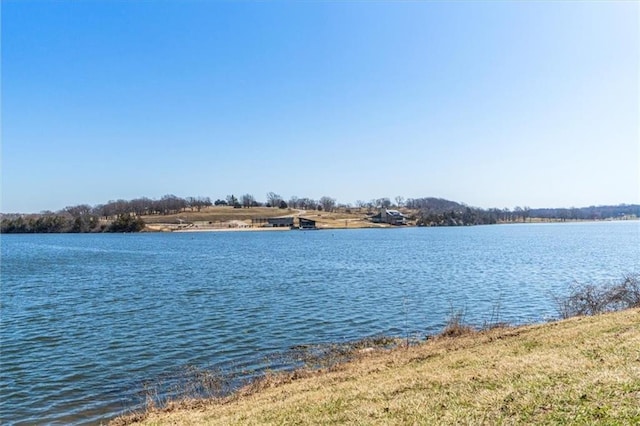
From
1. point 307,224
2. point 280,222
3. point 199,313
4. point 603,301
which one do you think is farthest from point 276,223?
point 603,301

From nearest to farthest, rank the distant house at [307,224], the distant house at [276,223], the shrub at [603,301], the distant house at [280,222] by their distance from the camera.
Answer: the shrub at [603,301]
the distant house at [307,224]
the distant house at [276,223]
the distant house at [280,222]

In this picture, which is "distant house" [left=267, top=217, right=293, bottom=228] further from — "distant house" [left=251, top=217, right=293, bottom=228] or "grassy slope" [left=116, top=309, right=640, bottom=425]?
"grassy slope" [left=116, top=309, right=640, bottom=425]

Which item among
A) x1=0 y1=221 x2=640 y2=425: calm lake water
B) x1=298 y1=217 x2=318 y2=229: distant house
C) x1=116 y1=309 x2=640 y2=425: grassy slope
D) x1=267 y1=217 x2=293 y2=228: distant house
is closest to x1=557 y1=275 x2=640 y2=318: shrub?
x1=0 y1=221 x2=640 y2=425: calm lake water

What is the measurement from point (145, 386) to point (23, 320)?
1385 centimetres

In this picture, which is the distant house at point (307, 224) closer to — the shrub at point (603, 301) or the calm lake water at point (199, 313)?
the calm lake water at point (199, 313)

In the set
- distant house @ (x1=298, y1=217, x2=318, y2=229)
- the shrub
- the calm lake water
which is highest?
distant house @ (x1=298, y1=217, x2=318, y2=229)

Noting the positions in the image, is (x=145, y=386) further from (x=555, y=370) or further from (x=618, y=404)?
(x=618, y=404)

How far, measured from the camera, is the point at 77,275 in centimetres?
4288

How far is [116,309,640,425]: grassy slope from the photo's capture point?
7184mm

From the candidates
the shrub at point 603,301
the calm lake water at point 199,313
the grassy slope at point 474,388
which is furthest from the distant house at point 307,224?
the grassy slope at point 474,388

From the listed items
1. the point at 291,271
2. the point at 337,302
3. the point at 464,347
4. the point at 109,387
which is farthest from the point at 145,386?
the point at 291,271

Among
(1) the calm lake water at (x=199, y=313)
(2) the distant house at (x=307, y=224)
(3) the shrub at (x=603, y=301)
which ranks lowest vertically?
(1) the calm lake water at (x=199, y=313)

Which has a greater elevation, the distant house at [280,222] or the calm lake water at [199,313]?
the distant house at [280,222]

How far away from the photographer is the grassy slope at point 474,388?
283 inches
